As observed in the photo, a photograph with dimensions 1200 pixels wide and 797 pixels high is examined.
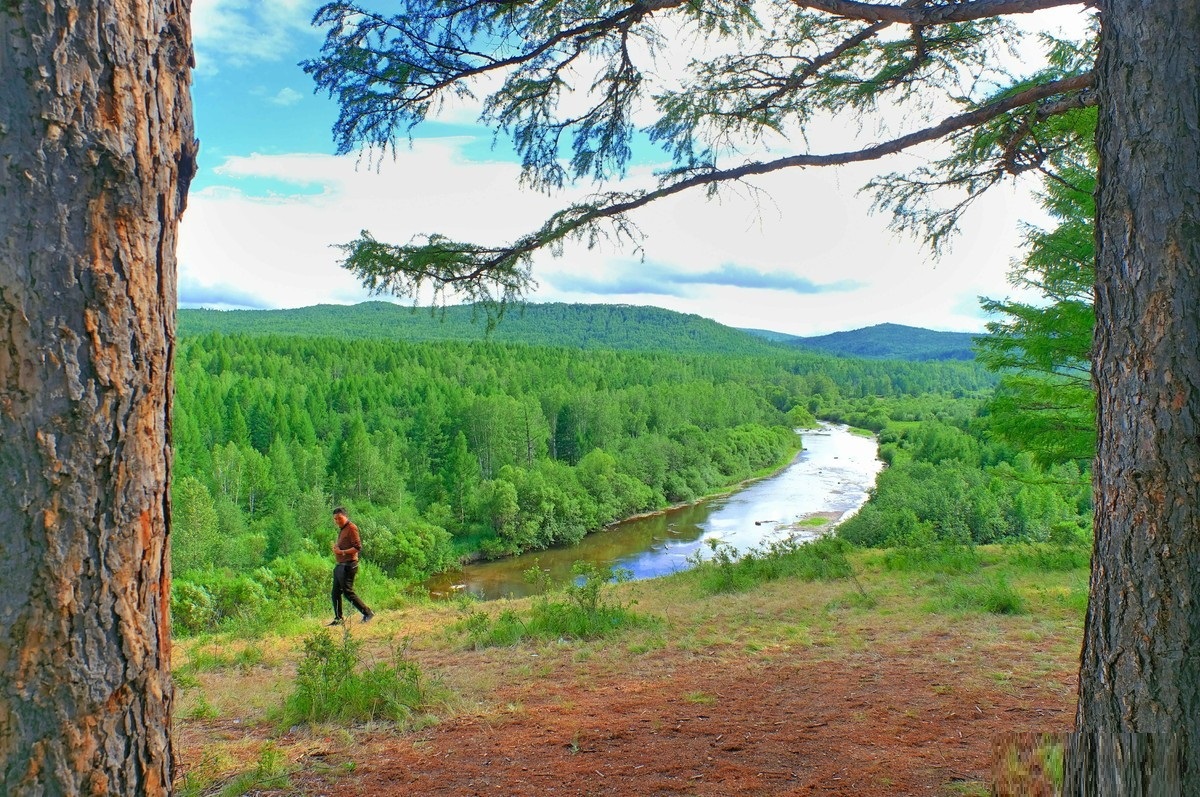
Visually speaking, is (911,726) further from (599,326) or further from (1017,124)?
(599,326)

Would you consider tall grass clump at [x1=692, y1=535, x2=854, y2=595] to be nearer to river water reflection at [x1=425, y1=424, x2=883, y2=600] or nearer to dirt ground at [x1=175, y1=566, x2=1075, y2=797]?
dirt ground at [x1=175, y1=566, x2=1075, y2=797]

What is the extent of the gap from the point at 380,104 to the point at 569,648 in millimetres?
4500

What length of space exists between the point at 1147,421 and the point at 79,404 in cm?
290

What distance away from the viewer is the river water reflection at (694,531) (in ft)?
89.6

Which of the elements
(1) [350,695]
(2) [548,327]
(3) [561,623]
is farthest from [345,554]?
(2) [548,327]

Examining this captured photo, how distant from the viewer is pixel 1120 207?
236 cm

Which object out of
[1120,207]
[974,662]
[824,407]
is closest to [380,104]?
[1120,207]

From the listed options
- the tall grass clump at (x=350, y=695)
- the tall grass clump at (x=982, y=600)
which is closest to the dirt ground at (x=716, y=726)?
the tall grass clump at (x=350, y=695)

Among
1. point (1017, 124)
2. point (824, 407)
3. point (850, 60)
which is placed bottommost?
point (824, 407)

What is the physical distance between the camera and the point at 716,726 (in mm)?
4082

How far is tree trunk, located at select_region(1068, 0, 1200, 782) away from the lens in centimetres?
219

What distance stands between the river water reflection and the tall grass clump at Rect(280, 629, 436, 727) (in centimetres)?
1577

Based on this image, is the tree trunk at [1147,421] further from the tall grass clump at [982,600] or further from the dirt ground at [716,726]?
the tall grass clump at [982,600]

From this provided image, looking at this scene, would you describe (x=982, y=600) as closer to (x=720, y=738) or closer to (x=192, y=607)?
(x=720, y=738)
